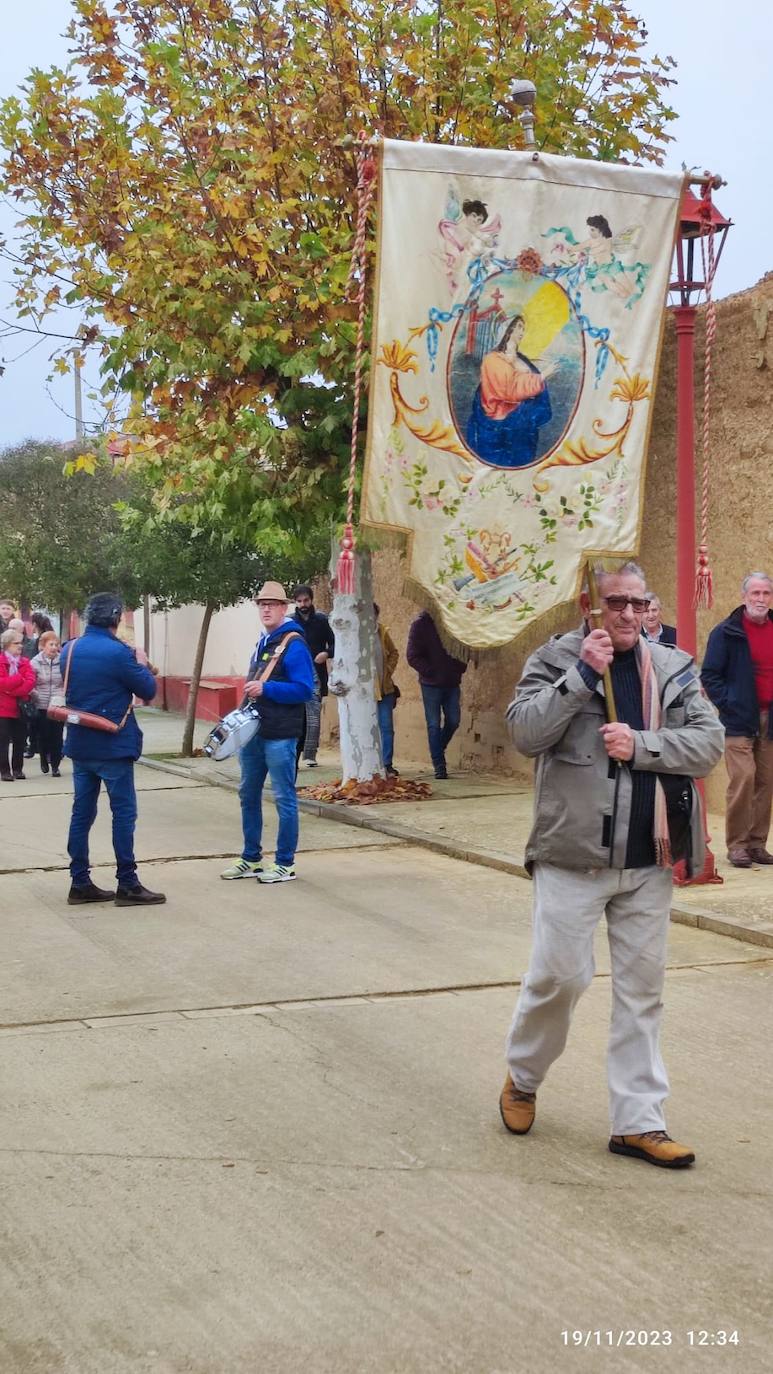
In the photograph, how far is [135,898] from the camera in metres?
9.95

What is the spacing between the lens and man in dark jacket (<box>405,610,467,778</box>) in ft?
51.5

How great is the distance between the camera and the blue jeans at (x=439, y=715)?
15.9 meters

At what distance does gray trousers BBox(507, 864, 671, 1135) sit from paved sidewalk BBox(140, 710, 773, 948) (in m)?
3.48

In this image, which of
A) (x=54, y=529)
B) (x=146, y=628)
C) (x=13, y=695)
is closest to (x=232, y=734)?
(x=13, y=695)

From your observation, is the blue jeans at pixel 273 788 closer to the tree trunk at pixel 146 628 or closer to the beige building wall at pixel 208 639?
the beige building wall at pixel 208 639

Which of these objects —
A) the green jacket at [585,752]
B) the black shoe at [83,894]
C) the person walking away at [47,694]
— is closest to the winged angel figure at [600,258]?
the black shoe at [83,894]

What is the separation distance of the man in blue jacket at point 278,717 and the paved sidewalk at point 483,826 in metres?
1.62

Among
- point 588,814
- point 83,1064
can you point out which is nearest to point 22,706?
point 83,1064

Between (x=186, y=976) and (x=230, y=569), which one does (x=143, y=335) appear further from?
(x=186, y=976)

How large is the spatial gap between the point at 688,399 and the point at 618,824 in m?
5.81

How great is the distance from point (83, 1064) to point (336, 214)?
9.19m

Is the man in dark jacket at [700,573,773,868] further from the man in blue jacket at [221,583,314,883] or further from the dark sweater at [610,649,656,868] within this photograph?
the dark sweater at [610,649,656,868]

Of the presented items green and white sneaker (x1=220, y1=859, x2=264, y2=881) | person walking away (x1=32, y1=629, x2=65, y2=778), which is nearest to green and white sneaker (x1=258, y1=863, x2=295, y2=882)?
green and white sneaker (x1=220, y1=859, x2=264, y2=881)

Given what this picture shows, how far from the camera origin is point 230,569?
754 inches
